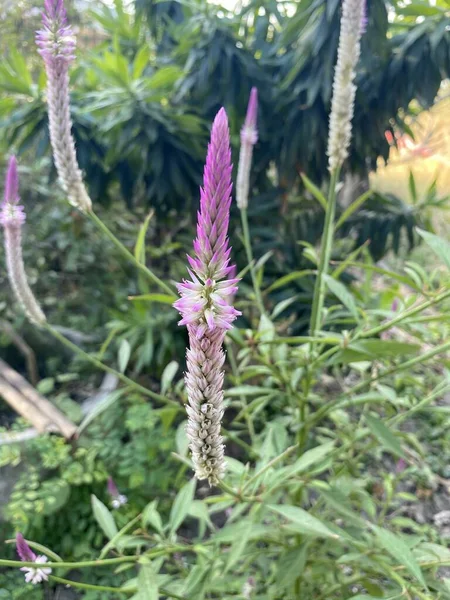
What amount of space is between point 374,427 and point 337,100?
70cm

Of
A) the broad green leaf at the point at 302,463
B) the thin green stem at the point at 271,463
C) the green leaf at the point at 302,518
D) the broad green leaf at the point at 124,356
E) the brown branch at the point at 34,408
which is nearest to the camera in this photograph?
the thin green stem at the point at 271,463

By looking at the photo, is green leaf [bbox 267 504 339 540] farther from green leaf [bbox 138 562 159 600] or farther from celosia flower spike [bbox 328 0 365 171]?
celosia flower spike [bbox 328 0 365 171]

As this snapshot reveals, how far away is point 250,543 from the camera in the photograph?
1125 mm

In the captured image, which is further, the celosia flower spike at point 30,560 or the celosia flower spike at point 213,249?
the celosia flower spike at point 30,560

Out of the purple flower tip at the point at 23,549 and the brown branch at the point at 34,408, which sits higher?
the purple flower tip at the point at 23,549

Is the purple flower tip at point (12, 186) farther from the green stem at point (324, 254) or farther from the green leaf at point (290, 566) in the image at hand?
the green leaf at point (290, 566)

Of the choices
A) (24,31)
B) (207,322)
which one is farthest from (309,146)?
(24,31)

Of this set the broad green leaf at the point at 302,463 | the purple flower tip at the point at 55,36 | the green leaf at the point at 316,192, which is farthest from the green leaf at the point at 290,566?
the purple flower tip at the point at 55,36

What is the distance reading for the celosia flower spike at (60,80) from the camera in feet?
2.59

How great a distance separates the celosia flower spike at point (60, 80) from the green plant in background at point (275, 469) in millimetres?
129

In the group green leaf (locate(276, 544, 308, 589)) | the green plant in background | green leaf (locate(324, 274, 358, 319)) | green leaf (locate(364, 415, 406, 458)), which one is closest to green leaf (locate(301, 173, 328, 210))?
the green plant in background

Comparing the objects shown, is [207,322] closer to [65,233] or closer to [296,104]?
[296,104]

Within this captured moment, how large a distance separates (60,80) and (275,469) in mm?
932

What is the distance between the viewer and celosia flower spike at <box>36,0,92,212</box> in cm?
79
